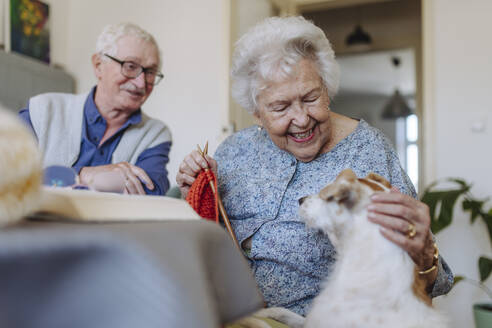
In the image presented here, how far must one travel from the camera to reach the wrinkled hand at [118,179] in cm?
148

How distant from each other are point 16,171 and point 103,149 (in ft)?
4.97

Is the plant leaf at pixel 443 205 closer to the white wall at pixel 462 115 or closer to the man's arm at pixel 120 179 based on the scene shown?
the white wall at pixel 462 115

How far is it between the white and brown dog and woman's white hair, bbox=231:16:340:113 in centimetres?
48

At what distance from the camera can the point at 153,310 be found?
0.45m

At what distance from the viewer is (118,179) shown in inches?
59.3

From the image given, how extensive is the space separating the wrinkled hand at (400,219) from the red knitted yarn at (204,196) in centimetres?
55

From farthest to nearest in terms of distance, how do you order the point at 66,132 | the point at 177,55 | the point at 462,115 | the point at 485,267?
the point at 177,55, the point at 462,115, the point at 485,267, the point at 66,132

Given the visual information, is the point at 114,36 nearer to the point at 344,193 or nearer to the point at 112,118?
the point at 112,118

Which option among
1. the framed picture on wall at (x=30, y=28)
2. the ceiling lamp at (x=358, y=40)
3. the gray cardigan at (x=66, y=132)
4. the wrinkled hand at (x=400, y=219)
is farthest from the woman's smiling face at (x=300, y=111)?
the ceiling lamp at (x=358, y=40)

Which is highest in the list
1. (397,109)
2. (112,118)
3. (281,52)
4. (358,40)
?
(358,40)

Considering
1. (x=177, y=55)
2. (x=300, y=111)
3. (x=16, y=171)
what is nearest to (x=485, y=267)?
(x=300, y=111)

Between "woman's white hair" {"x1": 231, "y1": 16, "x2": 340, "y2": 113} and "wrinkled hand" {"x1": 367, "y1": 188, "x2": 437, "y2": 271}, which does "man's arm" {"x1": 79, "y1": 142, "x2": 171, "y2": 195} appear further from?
"wrinkled hand" {"x1": 367, "y1": 188, "x2": 437, "y2": 271}

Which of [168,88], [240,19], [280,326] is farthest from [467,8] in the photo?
[280,326]

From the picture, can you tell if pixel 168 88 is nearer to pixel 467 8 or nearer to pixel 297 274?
pixel 467 8
